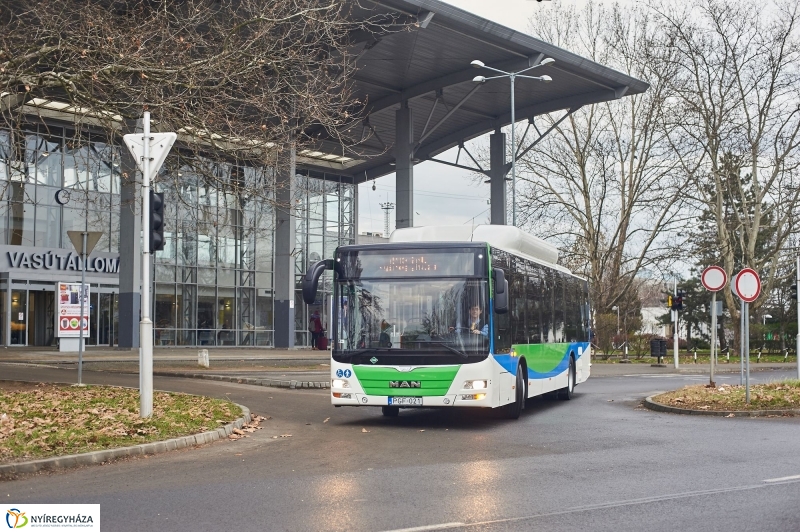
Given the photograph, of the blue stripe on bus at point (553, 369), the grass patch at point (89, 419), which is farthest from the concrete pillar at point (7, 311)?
the blue stripe on bus at point (553, 369)

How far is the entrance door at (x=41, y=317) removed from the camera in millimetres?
43344

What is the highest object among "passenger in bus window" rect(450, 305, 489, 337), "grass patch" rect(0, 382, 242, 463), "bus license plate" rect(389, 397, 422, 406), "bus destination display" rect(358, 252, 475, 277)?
"bus destination display" rect(358, 252, 475, 277)

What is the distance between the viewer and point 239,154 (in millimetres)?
19766

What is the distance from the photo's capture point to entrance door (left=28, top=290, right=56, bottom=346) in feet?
142

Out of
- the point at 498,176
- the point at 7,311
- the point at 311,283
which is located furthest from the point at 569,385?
the point at 7,311

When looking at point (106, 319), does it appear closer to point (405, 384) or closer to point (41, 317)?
point (41, 317)

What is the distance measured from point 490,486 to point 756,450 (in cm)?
432

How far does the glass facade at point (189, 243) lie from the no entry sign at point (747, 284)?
73.1 feet

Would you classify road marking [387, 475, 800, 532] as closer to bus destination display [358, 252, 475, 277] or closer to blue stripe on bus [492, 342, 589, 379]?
blue stripe on bus [492, 342, 589, 379]

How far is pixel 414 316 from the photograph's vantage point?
A: 14.3 m

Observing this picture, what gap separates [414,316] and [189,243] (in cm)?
3731

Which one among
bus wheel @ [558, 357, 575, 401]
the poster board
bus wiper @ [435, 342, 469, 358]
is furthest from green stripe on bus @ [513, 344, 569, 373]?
the poster board

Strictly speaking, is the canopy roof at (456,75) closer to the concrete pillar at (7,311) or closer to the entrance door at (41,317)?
the entrance door at (41,317)

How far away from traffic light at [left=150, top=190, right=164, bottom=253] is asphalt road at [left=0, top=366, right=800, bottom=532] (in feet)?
9.85
